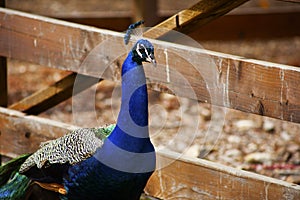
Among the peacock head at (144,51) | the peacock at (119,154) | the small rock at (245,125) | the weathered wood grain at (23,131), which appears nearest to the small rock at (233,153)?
the small rock at (245,125)

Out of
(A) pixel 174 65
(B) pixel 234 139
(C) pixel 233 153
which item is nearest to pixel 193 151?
(C) pixel 233 153

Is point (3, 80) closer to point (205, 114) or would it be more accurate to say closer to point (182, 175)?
point (182, 175)

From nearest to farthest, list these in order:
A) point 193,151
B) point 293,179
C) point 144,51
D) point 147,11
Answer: point 144,51 → point 293,179 → point 193,151 → point 147,11

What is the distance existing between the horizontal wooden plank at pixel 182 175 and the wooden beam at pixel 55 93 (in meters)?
0.09

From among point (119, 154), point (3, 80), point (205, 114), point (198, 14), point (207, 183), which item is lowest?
point (205, 114)

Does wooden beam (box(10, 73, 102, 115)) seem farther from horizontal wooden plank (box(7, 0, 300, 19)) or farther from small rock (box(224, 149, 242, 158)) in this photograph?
horizontal wooden plank (box(7, 0, 300, 19))

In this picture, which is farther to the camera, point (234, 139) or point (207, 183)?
point (234, 139)

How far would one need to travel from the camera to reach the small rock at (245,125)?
580cm

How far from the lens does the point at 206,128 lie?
5824mm

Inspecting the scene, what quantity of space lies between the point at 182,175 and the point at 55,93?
3.27ft

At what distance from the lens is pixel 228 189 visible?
12.0 feet

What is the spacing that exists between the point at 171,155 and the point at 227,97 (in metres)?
0.50

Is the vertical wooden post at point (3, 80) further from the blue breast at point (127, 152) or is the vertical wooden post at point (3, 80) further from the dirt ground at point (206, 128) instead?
the blue breast at point (127, 152)

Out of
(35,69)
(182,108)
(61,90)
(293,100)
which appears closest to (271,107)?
(293,100)
